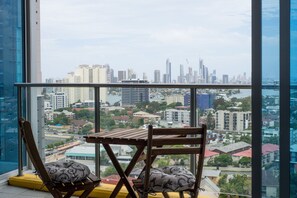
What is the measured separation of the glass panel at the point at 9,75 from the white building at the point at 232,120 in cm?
241

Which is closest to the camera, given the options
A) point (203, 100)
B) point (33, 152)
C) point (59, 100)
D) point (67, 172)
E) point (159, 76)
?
point (33, 152)

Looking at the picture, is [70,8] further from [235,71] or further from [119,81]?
[235,71]

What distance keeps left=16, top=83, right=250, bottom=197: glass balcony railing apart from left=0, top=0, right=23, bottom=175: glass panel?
0.12 m

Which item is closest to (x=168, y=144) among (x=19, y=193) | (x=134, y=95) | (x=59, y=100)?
(x=134, y=95)

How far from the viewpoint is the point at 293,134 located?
149cm

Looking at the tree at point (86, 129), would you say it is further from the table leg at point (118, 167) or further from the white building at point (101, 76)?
the table leg at point (118, 167)

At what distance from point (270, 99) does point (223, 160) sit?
7.94ft

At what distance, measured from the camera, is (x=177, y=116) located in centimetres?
410

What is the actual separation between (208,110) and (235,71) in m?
0.45

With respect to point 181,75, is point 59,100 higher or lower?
lower

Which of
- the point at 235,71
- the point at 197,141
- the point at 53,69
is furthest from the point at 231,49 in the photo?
the point at 53,69

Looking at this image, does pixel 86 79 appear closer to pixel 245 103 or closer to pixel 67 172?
pixel 67 172

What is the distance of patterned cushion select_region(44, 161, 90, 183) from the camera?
3244 mm

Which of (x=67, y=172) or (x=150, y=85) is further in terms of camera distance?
(x=150, y=85)
